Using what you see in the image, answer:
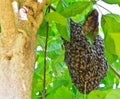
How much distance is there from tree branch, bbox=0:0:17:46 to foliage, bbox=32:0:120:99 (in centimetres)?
22

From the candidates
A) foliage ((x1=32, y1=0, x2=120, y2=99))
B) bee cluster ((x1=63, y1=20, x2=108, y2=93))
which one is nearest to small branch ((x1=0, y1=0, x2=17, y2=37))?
foliage ((x1=32, y1=0, x2=120, y2=99))

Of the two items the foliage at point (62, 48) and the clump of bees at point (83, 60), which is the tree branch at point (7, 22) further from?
the clump of bees at point (83, 60)

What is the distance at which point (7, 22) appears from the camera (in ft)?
3.09

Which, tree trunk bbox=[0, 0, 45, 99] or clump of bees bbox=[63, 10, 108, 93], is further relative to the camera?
clump of bees bbox=[63, 10, 108, 93]

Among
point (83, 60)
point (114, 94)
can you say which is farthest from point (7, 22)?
point (83, 60)

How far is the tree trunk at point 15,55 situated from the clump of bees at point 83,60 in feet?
1.52

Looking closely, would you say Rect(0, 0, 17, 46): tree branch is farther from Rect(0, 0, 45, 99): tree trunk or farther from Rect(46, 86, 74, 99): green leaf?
Rect(46, 86, 74, 99): green leaf

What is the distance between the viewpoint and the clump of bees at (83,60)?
1.46m

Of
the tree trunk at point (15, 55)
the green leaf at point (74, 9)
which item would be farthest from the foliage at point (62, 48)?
the tree trunk at point (15, 55)

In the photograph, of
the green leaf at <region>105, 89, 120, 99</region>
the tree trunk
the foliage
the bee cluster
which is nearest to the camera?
the tree trunk

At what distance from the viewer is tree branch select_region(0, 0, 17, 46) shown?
3.09 feet

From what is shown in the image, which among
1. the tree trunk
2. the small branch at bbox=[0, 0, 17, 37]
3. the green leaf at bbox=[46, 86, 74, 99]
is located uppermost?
the small branch at bbox=[0, 0, 17, 37]

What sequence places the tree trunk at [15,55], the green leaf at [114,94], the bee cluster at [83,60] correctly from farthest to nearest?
the bee cluster at [83,60] < the green leaf at [114,94] < the tree trunk at [15,55]

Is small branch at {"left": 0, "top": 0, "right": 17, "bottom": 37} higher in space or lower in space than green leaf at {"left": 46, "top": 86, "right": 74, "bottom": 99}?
higher
